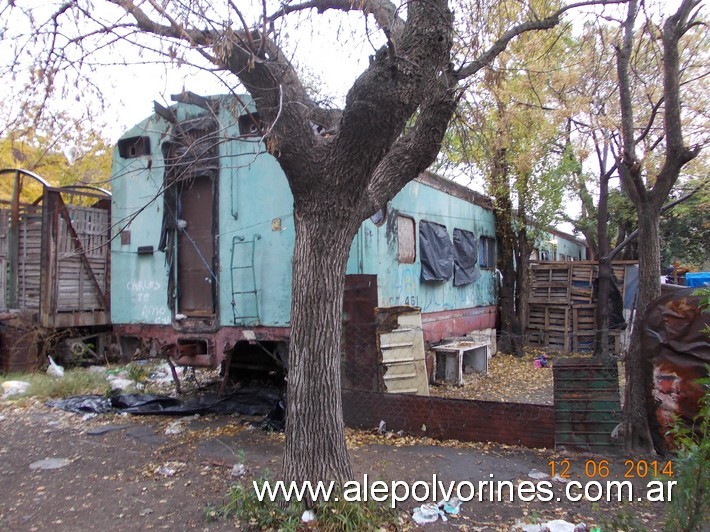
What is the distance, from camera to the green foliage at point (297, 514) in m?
3.79

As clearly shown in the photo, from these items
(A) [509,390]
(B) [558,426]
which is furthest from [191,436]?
(A) [509,390]

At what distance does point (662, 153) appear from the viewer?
456 inches

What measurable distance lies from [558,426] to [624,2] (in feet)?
15.5

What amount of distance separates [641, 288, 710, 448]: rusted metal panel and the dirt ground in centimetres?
74

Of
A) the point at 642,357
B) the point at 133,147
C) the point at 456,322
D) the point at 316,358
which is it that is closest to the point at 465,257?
the point at 456,322

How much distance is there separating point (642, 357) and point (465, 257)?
7.12 meters

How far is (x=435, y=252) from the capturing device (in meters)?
10.6

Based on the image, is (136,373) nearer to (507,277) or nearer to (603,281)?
(507,277)

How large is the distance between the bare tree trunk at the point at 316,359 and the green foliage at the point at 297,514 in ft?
0.82

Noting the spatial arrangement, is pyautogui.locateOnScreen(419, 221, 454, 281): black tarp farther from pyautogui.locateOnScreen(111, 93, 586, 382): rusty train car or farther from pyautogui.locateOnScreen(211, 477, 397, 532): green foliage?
pyautogui.locateOnScreen(211, 477, 397, 532): green foliage

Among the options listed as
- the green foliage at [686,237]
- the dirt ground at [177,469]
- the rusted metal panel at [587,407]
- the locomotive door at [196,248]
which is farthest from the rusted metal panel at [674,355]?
the green foliage at [686,237]

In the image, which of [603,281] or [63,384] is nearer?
[63,384]

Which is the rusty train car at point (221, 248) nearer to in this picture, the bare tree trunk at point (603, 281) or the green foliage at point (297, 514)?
the green foliage at point (297, 514)

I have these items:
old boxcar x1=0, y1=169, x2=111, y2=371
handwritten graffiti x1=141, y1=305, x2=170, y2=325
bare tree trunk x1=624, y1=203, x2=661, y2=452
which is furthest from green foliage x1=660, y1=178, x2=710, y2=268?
old boxcar x1=0, y1=169, x2=111, y2=371
